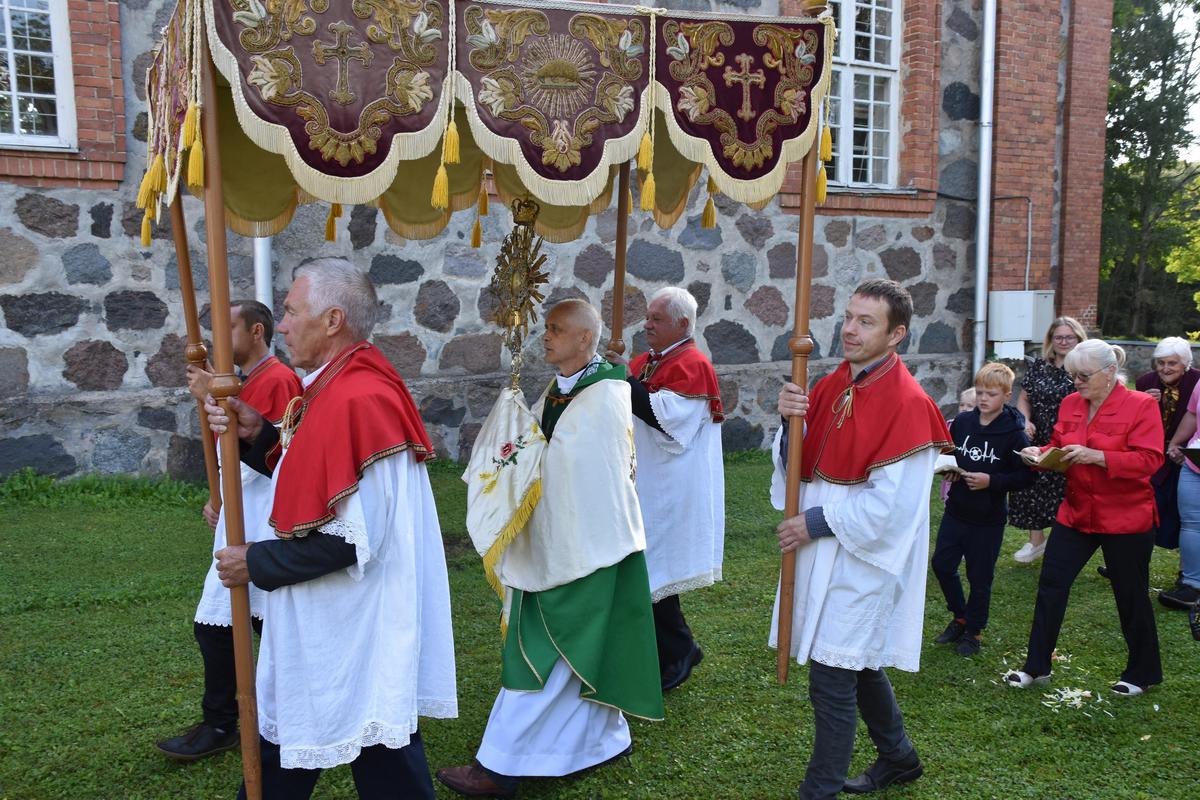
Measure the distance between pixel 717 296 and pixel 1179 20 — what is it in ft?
75.1

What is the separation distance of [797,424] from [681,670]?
1.64m

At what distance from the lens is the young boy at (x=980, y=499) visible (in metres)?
4.97

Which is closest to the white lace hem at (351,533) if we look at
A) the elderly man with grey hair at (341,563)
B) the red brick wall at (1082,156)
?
the elderly man with grey hair at (341,563)

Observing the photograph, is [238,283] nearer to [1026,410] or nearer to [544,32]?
[544,32]

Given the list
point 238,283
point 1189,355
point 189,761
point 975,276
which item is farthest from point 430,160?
point 975,276

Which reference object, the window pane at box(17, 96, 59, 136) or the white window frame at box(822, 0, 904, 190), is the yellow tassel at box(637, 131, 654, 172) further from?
the white window frame at box(822, 0, 904, 190)

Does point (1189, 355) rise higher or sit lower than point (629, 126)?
lower

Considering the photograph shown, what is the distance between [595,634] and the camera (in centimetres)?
356

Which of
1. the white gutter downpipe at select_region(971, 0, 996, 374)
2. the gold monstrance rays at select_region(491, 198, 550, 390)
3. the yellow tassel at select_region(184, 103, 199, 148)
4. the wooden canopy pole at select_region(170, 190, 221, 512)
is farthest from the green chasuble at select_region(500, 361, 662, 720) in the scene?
the white gutter downpipe at select_region(971, 0, 996, 374)

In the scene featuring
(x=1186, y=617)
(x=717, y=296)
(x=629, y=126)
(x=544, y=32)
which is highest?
(x=544, y=32)

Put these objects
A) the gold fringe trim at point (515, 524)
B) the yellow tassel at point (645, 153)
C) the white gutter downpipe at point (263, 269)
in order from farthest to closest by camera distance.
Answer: the white gutter downpipe at point (263, 269)
the gold fringe trim at point (515, 524)
the yellow tassel at point (645, 153)

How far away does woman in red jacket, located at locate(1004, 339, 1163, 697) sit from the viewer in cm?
441

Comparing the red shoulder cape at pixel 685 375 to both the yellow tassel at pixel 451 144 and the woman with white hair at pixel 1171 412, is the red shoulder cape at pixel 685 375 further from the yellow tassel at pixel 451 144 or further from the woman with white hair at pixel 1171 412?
the woman with white hair at pixel 1171 412

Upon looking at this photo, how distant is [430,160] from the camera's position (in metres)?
4.42
